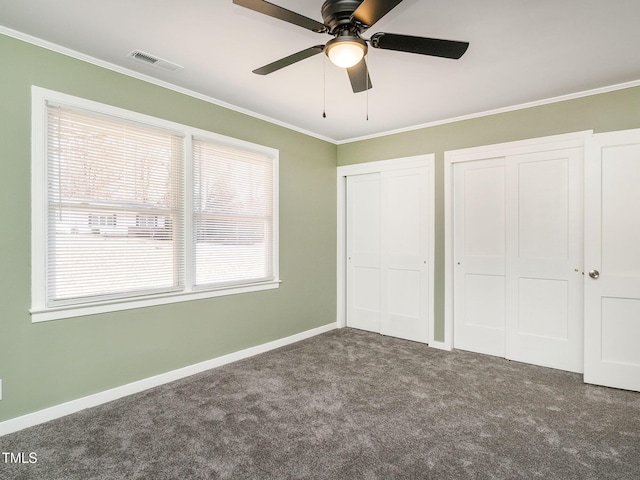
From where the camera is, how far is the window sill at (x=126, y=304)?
238 cm

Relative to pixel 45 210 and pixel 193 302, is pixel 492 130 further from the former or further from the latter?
pixel 45 210

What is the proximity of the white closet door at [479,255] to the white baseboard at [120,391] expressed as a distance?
2.11 meters

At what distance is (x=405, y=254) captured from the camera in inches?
170

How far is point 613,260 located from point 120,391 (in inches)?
164

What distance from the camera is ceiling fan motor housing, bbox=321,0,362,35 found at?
5.65 ft

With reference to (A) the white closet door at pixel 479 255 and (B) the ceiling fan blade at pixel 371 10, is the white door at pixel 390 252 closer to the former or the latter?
(A) the white closet door at pixel 479 255

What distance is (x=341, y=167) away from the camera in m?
4.84

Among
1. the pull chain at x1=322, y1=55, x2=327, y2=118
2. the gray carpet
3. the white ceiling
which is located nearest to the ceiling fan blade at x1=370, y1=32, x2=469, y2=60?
the white ceiling

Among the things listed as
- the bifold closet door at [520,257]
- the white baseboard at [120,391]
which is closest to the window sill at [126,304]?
the white baseboard at [120,391]

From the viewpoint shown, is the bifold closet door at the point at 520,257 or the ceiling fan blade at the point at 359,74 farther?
the bifold closet door at the point at 520,257

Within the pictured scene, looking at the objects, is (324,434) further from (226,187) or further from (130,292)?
(226,187)

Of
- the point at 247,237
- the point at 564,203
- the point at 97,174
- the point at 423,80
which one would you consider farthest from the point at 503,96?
the point at 97,174

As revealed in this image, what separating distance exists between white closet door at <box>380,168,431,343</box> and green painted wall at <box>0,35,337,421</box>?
99 cm

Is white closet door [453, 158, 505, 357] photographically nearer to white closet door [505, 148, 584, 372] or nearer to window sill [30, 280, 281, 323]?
white closet door [505, 148, 584, 372]
